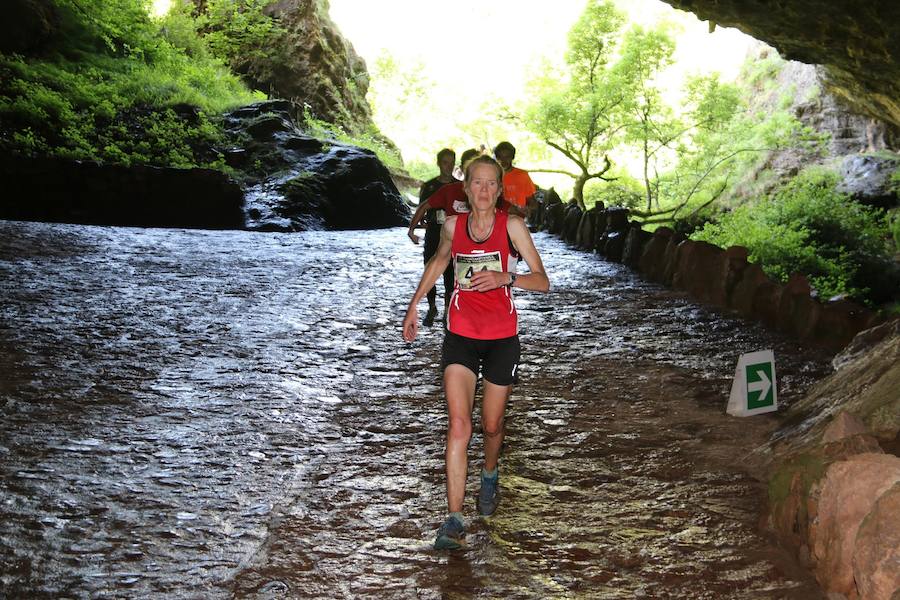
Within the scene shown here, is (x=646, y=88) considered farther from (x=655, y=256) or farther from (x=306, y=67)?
(x=306, y=67)

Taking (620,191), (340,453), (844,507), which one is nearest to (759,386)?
(844,507)

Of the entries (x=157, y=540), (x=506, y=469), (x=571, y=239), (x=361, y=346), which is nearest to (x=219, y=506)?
(x=157, y=540)

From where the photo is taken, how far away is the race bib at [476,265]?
12.7ft

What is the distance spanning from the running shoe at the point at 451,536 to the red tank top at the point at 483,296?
2.91 feet

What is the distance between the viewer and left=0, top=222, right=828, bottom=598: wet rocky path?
3.46m

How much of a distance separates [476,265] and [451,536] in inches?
50.9

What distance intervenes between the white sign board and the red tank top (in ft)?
7.53

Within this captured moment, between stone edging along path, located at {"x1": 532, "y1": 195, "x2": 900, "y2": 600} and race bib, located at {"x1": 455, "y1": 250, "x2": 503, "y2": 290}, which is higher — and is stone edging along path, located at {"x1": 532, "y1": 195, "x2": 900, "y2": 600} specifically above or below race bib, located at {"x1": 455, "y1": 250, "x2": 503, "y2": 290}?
below

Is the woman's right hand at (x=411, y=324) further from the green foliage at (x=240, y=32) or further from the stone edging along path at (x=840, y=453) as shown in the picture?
the green foliage at (x=240, y=32)

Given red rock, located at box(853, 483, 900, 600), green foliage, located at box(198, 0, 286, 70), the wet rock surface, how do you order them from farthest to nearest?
green foliage, located at box(198, 0, 286, 70) → the wet rock surface → red rock, located at box(853, 483, 900, 600)

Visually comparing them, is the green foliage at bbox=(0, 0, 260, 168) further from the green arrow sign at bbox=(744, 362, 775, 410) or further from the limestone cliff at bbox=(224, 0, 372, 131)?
the green arrow sign at bbox=(744, 362, 775, 410)

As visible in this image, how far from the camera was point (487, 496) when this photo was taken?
162 inches

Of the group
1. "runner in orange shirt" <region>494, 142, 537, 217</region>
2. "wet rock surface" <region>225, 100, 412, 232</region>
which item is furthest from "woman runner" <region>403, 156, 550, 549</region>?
"wet rock surface" <region>225, 100, 412, 232</region>

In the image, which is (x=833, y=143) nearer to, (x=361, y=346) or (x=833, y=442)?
(x=361, y=346)
